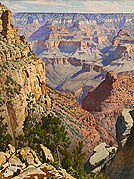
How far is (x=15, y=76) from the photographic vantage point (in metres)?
49.0

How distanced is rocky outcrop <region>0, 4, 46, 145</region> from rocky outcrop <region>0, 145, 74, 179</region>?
19.1m

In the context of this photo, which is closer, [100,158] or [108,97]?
[100,158]

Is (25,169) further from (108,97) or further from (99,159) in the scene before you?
(108,97)

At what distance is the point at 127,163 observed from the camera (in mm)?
31172

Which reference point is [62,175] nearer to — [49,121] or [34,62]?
[49,121]

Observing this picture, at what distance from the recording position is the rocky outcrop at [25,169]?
20938 millimetres

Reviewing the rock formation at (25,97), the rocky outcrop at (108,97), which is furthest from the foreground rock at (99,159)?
the rocky outcrop at (108,97)

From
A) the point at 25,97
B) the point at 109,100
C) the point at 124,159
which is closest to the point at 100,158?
the point at 124,159

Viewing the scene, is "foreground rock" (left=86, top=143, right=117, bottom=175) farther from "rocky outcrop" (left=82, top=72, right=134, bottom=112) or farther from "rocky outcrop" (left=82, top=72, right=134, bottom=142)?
"rocky outcrop" (left=82, top=72, right=134, bottom=112)

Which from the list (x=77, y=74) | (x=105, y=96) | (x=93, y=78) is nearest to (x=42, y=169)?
(x=105, y=96)

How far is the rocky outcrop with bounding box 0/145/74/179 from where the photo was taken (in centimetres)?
2094

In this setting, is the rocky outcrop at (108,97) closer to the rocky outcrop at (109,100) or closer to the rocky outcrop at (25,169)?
the rocky outcrop at (109,100)

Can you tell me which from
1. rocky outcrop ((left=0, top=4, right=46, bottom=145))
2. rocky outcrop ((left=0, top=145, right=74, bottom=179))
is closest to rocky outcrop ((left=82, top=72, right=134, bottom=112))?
rocky outcrop ((left=0, top=4, right=46, bottom=145))

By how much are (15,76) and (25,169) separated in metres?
28.1
